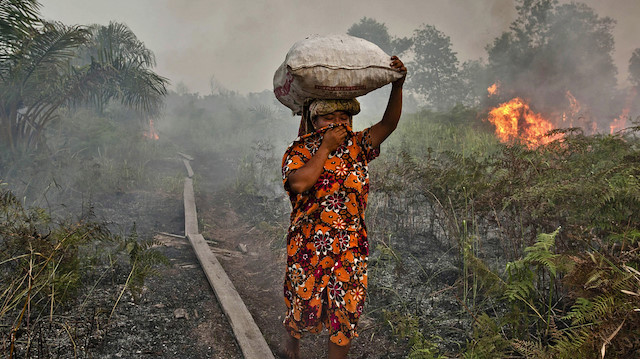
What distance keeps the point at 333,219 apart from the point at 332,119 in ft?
1.93

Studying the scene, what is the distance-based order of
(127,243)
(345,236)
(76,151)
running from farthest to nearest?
(76,151) < (127,243) < (345,236)

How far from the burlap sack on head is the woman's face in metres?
0.11

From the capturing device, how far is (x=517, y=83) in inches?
577

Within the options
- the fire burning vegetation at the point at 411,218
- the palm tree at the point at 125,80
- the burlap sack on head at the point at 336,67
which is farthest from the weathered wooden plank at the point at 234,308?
the palm tree at the point at 125,80

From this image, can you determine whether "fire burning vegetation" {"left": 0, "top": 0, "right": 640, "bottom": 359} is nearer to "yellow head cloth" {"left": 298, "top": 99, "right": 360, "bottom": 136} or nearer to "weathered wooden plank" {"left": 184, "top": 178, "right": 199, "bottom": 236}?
"weathered wooden plank" {"left": 184, "top": 178, "right": 199, "bottom": 236}

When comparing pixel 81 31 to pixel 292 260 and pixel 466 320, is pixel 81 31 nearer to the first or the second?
pixel 292 260

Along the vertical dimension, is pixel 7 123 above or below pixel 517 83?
below

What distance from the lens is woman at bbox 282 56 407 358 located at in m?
2.06

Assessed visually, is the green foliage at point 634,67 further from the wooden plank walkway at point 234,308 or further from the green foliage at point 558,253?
the wooden plank walkway at point 234,308

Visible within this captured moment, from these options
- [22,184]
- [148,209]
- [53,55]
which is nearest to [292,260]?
[148,209]

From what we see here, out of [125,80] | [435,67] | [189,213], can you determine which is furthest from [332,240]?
[435,67]

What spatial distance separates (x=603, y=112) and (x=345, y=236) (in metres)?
17.1

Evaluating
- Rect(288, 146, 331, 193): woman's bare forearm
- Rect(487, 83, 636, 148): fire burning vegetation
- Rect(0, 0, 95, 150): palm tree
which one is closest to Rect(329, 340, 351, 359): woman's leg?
Rect(288, 146, 331, 193): woman's bare forearm

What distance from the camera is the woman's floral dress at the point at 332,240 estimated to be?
2068 mm
